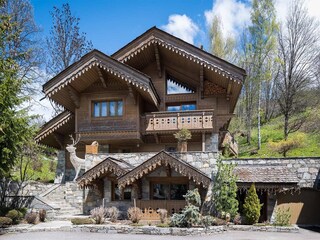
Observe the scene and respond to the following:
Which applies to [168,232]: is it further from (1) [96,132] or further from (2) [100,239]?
(1) [96,132]

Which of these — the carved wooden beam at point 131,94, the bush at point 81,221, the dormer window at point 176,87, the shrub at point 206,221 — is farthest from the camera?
the dormer window at point 176,87

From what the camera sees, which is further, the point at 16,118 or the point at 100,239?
the point at 16,118

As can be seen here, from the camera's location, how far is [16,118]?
17094 millimetres

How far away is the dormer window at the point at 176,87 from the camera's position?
82.0 feet

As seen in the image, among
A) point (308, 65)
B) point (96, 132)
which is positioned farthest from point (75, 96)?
point (308, 65)

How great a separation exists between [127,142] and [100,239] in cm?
1155

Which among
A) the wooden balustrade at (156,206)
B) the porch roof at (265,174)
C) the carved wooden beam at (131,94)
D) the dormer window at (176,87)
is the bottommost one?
the wooden balustrade at (156,206)

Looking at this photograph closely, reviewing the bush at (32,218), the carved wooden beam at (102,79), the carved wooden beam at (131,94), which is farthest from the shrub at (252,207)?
the carved wooden beam at (102,79)

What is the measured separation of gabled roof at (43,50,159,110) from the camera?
863 inches

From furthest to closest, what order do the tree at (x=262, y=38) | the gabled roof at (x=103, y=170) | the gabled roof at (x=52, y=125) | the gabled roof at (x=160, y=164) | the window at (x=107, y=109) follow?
the tree at (x=262, y=38) → the gabled roof at (x=52, y=125) → the window at (x=107, y=109) → the gabled roof at (x=103, y=170) → the gabled roof at (x=160, y=164)

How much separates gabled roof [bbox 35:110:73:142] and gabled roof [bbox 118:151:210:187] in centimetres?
947

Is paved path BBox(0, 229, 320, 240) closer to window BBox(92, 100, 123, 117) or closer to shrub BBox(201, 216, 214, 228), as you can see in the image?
shrub BBox(201, 216, 214, 228)

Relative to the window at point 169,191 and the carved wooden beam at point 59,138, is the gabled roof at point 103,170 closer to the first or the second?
the window at point 169,191

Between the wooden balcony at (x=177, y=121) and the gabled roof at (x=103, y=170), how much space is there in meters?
4.87
